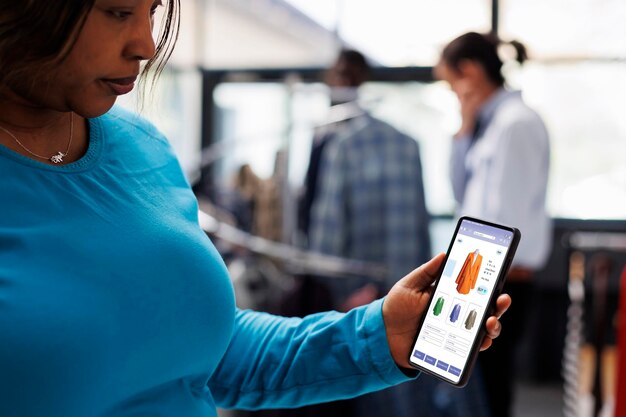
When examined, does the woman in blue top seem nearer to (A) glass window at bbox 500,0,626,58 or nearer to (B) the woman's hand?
(B) the woman's hand

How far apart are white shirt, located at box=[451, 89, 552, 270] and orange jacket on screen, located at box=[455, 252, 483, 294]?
5.13ft

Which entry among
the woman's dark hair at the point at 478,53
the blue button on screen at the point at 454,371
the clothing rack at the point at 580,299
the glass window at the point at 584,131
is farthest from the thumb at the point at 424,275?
the glass window at the point at 584,131

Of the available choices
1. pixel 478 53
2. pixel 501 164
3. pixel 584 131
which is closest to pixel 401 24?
pixel 584 131

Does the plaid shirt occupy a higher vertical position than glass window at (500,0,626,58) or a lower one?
lower

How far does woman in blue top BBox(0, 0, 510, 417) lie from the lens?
0.78m

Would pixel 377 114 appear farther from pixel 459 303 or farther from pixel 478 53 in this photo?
pixel 459 303

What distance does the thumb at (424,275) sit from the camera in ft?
3.48

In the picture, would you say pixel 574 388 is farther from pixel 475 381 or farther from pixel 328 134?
pixel 328 134

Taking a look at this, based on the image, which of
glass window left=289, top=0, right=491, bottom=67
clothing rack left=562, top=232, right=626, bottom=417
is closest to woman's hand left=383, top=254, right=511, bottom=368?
clothing rack left=562, top=232, right=626, bottom=417

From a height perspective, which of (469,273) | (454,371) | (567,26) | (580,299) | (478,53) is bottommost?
(580,299)

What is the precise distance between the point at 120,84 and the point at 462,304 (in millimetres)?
508

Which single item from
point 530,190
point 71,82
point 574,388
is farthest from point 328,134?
point 71,82

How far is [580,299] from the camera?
3594 millimetres

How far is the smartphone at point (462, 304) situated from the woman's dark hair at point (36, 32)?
0.54 meters
